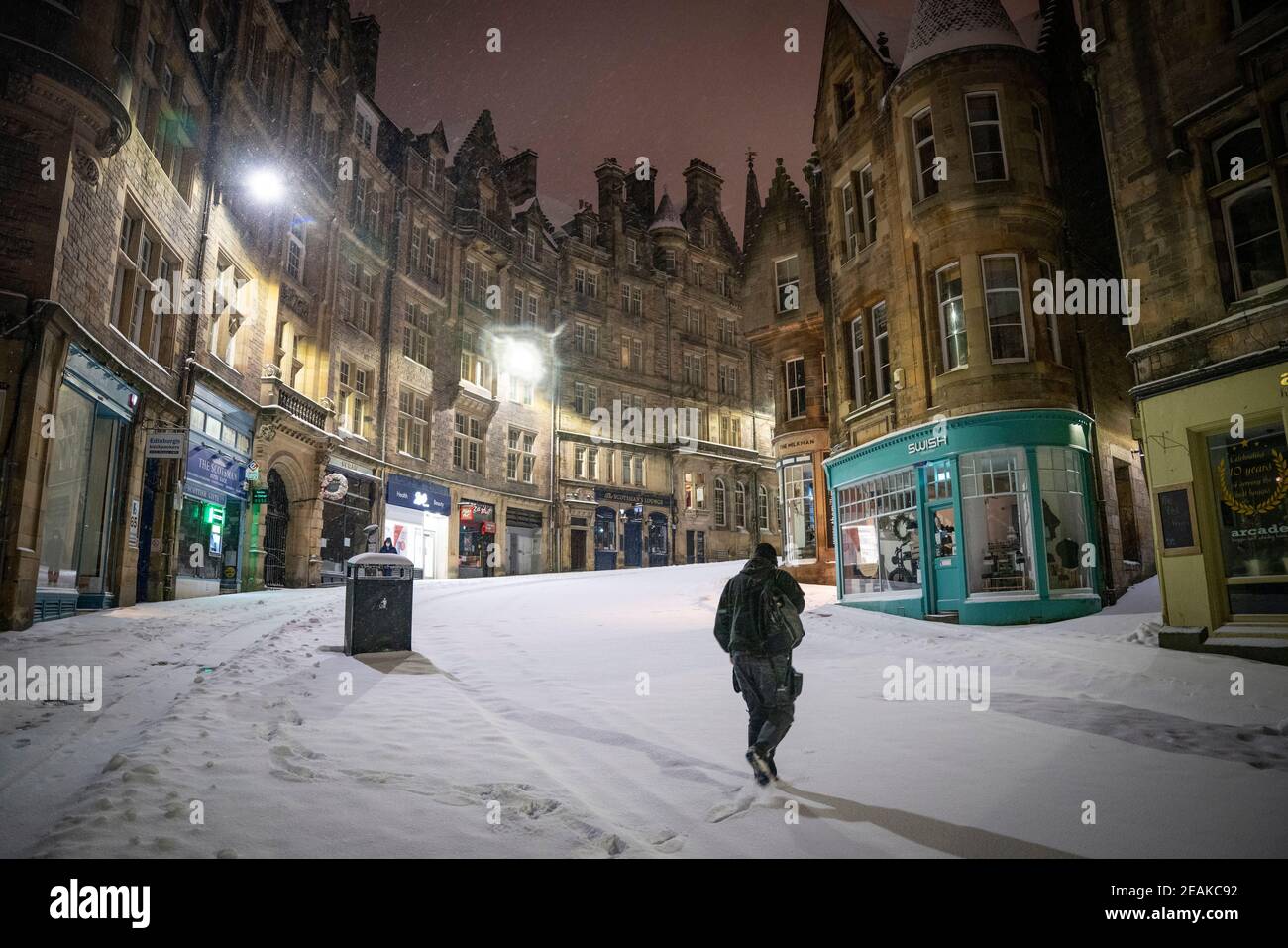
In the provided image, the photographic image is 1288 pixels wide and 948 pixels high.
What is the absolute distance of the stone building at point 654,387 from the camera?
127ft

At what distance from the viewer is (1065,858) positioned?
386cm

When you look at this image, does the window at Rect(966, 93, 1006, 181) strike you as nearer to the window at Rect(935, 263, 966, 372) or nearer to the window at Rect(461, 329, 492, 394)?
the window at Rect(935, 263, 966, 372)

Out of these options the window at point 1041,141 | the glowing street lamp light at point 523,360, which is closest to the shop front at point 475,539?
the glowing street lamp light at point 523,360

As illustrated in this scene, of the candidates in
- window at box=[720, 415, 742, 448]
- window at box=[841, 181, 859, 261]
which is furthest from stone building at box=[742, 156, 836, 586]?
window at box=[720, 415, 742, 448]

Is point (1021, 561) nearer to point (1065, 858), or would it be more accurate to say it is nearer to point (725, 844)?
point (1065, 858)

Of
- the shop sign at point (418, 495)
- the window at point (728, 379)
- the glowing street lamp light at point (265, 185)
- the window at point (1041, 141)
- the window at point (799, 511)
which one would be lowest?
the window at point (799, 511)

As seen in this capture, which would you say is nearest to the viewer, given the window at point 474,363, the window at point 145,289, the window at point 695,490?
the window at point 145,289

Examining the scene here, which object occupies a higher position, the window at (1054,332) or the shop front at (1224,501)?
the window at (1054,332)

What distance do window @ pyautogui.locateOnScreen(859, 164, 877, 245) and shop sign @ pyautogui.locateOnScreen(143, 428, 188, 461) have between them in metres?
16.6

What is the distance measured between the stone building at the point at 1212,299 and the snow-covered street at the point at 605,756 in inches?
60.9

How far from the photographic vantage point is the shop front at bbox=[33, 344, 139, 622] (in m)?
11.9

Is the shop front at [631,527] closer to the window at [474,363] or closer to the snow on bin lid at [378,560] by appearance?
the window at [474,363]

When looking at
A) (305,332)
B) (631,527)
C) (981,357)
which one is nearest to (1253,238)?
(981,357)

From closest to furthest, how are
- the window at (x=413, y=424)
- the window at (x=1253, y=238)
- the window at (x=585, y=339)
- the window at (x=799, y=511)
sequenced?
the window at (x=1253, y=238) → the window at (x=799, y=511) → the window at (x=413, y=424) → the window at (x=585, y=339)
